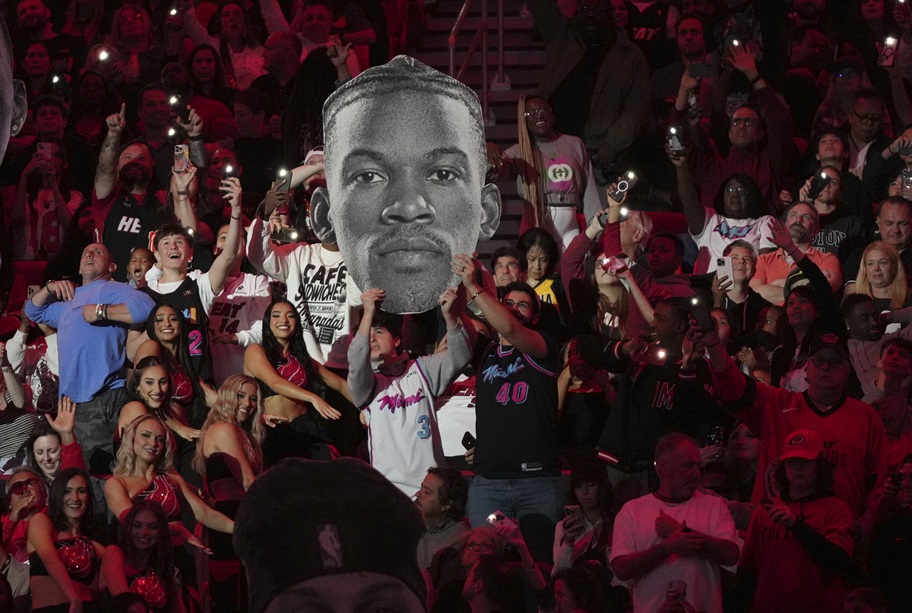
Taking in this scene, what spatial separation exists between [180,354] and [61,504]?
110cm

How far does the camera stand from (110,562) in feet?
21.5

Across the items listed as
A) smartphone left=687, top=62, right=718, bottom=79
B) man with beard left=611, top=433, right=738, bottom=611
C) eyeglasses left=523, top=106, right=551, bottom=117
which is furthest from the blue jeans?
smartphone left=687, top=62, right=718, bottom=79

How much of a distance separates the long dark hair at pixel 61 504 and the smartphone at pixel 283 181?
147 centimetres

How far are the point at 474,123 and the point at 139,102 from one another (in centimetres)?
436

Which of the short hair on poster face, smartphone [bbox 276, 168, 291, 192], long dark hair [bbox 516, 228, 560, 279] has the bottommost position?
long dark hair [bbox 516, 228, 560, 279]

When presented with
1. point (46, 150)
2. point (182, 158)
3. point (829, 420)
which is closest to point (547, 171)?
point (182, 158)

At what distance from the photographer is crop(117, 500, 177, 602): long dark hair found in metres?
6.45

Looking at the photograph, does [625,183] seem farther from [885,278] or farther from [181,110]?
[181,110]

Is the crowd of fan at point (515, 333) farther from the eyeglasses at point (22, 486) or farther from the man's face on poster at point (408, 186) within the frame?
the man's face on poster at point (408, 186)

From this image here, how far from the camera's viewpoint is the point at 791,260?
8.43 m

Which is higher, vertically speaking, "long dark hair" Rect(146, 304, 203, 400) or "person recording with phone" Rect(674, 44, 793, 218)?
"person recording with phone" Rect(674, 44, 793, 218)

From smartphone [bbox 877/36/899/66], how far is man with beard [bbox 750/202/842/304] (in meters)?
1.91

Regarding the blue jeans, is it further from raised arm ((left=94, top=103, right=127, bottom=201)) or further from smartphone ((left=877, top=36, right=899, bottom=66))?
smartphone ((left=877, top=36, right=899, bottom=66))

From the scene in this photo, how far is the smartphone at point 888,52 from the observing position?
1005 cm
